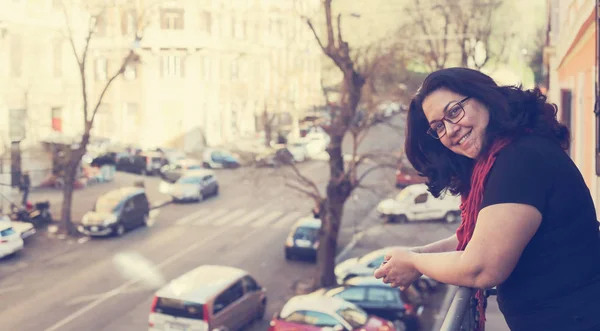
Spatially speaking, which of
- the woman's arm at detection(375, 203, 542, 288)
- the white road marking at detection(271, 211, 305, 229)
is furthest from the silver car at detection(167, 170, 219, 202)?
the woman's arm at detection(375, 203, 542, 288)

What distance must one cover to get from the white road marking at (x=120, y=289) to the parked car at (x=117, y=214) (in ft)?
7.75

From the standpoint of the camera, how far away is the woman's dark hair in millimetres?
1771

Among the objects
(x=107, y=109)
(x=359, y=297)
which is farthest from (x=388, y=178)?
(x=107, y=109)

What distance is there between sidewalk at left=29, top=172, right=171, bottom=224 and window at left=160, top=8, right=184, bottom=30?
308 inches

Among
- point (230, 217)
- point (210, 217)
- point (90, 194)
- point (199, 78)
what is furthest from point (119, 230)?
point (199, 78)

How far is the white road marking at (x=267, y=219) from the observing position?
23.2 meters

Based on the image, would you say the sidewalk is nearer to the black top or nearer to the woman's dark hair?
the woman's dark hair

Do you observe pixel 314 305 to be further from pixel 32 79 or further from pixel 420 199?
pixel 32 79

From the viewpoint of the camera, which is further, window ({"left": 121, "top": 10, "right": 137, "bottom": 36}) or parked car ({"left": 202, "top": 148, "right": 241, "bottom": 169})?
parked car ({"left": 202, "top": 148, "right": 241, "bottom": 169})

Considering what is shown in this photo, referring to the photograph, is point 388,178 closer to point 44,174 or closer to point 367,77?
point 367,77

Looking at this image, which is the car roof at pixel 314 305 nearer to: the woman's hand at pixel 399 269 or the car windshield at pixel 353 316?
the car windshield at pixel 353 316

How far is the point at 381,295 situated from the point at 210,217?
1203cm

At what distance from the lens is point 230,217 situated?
79.9 feet

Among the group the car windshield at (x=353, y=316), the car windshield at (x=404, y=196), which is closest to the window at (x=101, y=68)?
the car windshield at (x=404, y=196)
